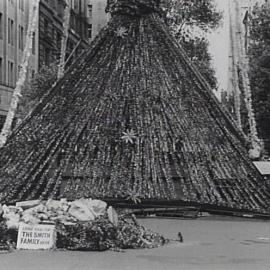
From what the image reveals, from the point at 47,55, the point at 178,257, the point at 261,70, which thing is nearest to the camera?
the point at 178,257

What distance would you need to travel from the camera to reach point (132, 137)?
49.0 ft

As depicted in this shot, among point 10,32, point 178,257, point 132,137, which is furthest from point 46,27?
point 178,257

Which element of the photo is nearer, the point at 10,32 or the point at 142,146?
the point at 142,146

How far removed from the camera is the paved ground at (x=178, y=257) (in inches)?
352

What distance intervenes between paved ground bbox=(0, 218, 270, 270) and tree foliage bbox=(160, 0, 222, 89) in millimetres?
23920

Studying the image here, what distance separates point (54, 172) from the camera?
14.8m

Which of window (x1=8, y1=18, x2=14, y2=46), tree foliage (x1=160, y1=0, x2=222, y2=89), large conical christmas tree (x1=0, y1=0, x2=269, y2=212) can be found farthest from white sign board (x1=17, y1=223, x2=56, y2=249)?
window (x1=8, y1=18, x2=14, y2=46)

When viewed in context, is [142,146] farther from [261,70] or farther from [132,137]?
[261,70]

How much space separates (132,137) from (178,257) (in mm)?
5512

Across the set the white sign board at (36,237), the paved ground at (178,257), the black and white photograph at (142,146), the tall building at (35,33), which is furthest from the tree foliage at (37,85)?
the white sign board at (36,237)

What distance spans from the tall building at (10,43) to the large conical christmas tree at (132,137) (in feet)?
101

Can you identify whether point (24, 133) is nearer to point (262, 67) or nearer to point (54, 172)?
point (54, 172)

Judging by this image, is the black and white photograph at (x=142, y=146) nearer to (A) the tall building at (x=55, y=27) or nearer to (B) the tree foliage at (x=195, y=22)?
(B) the tree foliage at (x=195, y=22)

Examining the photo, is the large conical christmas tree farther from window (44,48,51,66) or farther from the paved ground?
window (44,48,51,66)
